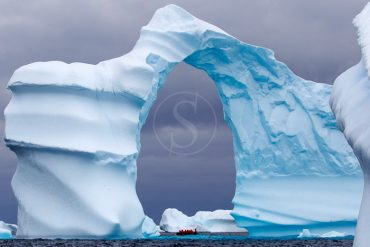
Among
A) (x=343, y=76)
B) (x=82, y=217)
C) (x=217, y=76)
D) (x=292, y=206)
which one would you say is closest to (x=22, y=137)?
(x=82, y=217)

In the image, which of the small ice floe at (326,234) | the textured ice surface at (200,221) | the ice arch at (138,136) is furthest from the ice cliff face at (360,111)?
the textured ice surface at (200,221)

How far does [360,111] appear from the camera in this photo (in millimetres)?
4273

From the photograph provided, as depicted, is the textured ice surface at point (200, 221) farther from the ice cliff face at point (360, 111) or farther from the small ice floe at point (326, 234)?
the ice cliff face at point (360, 111)

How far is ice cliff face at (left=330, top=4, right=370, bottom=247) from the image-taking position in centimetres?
410

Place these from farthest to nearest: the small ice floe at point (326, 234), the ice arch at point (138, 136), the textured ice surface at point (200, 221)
A: 1. the textured ice surface at point (200, 221)
2. the small ice floe at point (326, 234)
3. the ice arch at point (138, 136)

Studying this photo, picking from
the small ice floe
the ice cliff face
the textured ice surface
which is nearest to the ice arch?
the small ice floe

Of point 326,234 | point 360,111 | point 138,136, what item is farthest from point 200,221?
point 360,111

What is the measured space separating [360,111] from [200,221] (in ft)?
65.6

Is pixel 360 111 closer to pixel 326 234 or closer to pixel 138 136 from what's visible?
pixel 138 136

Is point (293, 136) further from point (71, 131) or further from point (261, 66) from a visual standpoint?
point (71, 131)

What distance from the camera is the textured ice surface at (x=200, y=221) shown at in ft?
77.7

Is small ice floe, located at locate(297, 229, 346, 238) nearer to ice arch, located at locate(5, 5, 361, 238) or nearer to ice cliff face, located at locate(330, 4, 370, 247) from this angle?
ice arch, located at locate(5, 5, 361, 238)

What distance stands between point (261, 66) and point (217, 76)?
109 cm

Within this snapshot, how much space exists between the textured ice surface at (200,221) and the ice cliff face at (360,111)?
61.6ft
